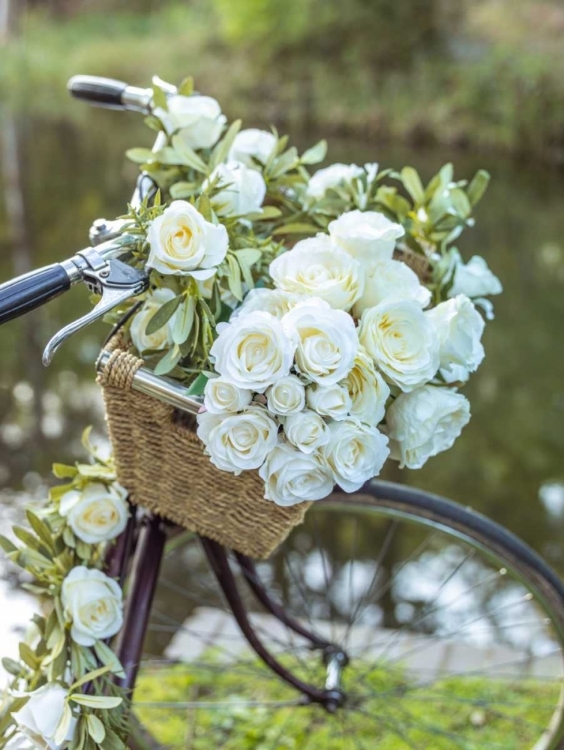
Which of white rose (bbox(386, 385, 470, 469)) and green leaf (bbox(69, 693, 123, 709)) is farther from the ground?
white rose (bbox(386, 385, 470, 469))

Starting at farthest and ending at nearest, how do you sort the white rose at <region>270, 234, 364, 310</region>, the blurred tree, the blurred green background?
the blurred tree
the blurred green background
the white rose at <region>270, 234, 364, 310</region>

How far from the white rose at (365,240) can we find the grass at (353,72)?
27.0 ft

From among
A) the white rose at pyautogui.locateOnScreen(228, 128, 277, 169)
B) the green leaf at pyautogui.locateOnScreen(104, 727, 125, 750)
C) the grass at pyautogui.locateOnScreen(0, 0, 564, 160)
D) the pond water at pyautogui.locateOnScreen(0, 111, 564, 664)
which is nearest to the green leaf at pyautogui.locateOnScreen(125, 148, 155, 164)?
the white rose at pyautogui.locateOnScreen(228, 128, 277, 169)

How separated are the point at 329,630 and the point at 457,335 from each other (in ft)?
4.21

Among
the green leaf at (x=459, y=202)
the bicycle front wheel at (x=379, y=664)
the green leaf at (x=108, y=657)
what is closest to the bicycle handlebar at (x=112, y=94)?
the green leaf at (x=459, y=202)

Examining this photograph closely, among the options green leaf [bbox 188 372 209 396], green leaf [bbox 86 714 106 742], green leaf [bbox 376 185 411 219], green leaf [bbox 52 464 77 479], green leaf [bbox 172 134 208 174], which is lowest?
green leaf [bbox 86 714 106 742]

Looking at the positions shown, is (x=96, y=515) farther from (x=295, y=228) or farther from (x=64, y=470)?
(x=295, y=228)

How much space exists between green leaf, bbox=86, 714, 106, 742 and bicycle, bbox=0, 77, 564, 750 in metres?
0.15

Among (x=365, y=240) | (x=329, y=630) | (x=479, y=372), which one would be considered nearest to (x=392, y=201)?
(x=365, y=240)

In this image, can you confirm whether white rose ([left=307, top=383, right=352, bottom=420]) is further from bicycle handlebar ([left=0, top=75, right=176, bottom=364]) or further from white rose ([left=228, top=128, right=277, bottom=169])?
white rose ([left=228, top=128, right=277, bottom=169])

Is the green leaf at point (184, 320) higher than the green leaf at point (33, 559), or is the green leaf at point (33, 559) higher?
the green leaf at point (184, 320)

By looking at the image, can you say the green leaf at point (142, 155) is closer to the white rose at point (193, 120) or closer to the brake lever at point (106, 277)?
the white rose at point (193, 120)

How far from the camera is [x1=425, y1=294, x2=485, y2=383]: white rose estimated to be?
105 cm

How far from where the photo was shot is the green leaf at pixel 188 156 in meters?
1.19
